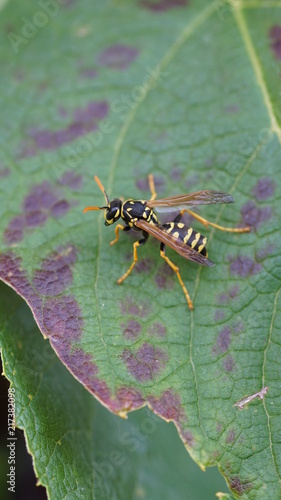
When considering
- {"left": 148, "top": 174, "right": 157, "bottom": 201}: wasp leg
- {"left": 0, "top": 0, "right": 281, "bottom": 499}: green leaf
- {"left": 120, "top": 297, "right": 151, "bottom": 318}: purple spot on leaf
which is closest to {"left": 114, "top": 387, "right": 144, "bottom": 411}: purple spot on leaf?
{"left": 0, "top": 0, "right": 281, "bottom": 499}: green leaf

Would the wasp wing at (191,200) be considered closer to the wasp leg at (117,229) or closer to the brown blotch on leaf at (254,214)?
the brown blotch on leaf at (254,214)

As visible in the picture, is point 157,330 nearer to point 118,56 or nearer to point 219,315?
point 219,315

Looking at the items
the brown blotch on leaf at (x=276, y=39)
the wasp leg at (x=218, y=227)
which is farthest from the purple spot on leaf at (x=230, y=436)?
the brown blotch on leaf at (x=276, y=39)

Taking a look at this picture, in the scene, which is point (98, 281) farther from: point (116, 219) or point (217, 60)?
point (217, 60)

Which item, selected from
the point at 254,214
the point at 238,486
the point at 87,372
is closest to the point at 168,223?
the point at 254,214

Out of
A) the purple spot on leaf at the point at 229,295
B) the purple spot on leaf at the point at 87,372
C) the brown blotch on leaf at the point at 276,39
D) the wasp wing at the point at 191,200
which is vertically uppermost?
the brown blotch on leaf at the point at 276,39

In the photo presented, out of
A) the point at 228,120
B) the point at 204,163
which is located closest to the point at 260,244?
the point at 204,163

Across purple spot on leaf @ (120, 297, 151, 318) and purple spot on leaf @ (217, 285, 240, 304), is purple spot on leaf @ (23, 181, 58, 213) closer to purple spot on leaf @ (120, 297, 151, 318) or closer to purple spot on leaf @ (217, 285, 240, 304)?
purple spot on leaf @ (120, 297, 151, 318)

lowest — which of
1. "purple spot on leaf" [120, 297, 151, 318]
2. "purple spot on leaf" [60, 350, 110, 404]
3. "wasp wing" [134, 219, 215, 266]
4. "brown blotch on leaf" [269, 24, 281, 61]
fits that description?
"purple spot on leaf" [60, 350, 110, 404]
